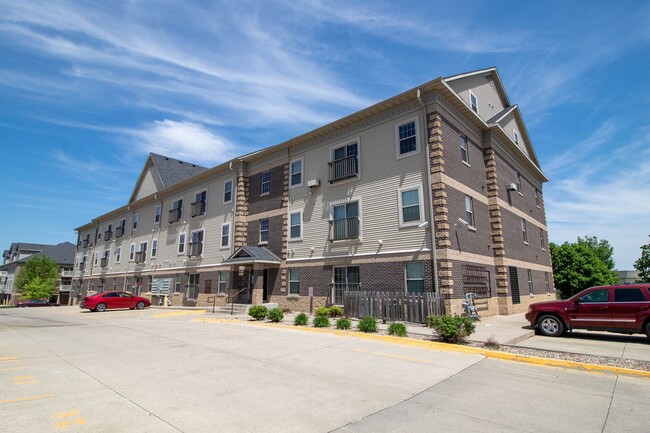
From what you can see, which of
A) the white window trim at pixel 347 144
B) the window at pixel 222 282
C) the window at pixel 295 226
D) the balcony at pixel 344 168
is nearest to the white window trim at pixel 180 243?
the window at pixel 222 282

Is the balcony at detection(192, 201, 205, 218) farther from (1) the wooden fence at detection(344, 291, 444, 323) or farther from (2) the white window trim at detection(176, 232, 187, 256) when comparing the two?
(1) the wooden fence at detection(344, 291, 444, 323)

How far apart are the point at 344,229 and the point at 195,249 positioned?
15294 millimetres

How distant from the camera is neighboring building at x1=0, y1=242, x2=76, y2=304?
228 ft

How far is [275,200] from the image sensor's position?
24.3m

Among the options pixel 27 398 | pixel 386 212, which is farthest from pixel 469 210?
pixel 27 398

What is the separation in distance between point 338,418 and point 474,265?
14797mm

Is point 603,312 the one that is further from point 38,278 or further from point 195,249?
point 38,278

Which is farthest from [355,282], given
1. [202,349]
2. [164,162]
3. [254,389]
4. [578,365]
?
[164,162]

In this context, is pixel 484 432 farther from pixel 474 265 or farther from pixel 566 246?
pixel 566 246

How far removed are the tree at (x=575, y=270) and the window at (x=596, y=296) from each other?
25.8m

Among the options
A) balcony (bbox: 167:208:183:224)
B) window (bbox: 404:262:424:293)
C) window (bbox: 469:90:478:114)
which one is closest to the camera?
window (bbox: 404:262:424:293)

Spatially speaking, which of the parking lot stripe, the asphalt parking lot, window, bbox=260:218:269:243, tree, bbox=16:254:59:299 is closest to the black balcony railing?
window, bbox=260:218:269:243

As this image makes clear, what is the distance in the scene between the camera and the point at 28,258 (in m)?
69.3

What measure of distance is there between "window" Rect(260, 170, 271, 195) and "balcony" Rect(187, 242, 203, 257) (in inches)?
303
